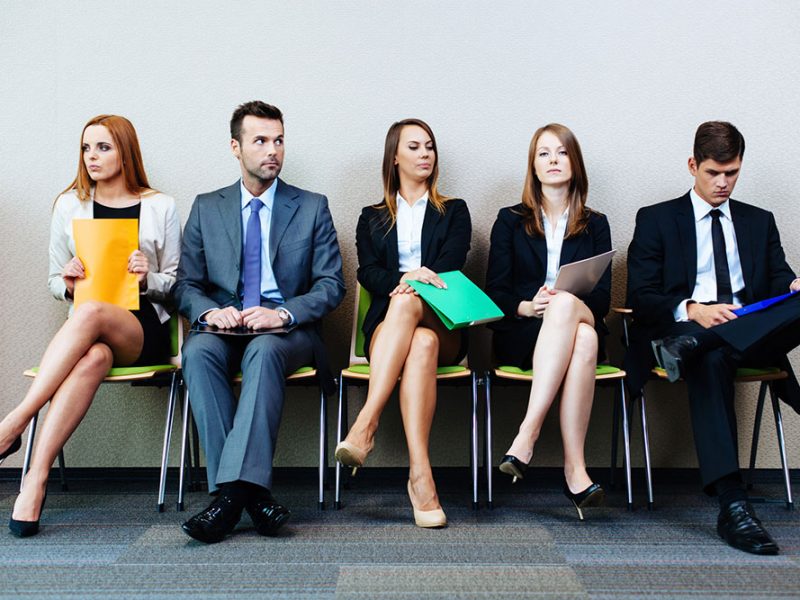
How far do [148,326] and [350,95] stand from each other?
4.40 feet

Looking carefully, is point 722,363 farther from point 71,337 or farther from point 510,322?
point 71,337

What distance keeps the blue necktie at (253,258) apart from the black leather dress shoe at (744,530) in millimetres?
1796

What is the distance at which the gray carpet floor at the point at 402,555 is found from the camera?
196cm

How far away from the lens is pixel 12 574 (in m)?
2.09

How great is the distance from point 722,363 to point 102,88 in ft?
9.16

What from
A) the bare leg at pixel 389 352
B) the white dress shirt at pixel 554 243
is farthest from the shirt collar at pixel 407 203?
the bare leg at pixel 389 352

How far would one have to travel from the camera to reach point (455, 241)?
3.13 metres

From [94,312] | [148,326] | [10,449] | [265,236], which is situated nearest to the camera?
[10,449]

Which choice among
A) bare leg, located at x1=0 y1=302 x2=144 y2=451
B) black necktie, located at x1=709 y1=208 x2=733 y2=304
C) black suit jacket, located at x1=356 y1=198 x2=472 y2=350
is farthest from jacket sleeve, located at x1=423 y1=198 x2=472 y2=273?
bare leg, located at x1=0 y1=302 x2=144 y2=451

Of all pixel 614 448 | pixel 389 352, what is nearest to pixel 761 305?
pixel 614 448

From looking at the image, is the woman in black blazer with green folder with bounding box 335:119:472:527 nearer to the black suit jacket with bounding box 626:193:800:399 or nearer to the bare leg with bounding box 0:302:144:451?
the black suit jacket with bounding box 626:193:800:399

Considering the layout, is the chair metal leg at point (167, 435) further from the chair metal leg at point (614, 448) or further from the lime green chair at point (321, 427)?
the chair metal leg at point (614, 448)

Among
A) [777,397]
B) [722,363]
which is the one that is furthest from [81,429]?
[777,397]

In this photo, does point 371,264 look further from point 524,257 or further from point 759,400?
point 759,400
